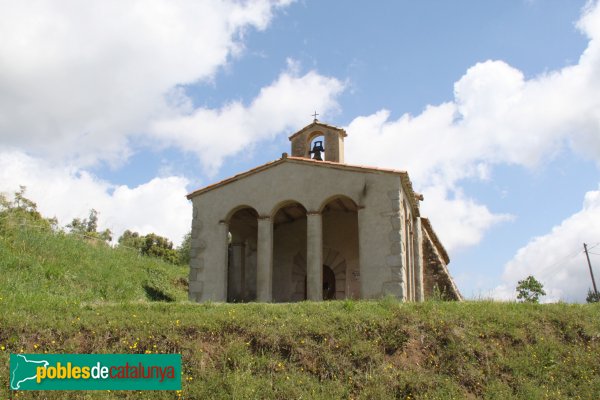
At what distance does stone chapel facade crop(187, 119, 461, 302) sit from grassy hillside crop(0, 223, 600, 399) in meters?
3.19

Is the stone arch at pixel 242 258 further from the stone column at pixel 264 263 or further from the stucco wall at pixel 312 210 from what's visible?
the stone column at pixel 264 263

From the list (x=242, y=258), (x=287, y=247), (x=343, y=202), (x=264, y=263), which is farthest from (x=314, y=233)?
(x=242, y=258)

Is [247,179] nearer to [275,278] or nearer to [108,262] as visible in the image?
[275,278]

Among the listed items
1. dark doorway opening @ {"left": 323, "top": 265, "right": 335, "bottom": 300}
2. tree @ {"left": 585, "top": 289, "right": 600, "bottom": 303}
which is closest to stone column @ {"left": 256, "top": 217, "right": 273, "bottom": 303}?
dark doorway opening @ {"left": 323, "top": 265, "right": 335, "bottom": 300}

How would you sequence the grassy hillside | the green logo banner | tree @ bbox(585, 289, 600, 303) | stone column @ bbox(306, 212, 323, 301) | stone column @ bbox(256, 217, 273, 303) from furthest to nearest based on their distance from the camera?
Answer: tree @ bbox(585, 289, 600, 303) < stone column @ bbox(256, 217, 273, 303) < stone column @ bbox(306, 212, 323, 301) < the grassy hillside < the green logo banner

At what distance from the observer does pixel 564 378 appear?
28.4 feet

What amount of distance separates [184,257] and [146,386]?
23.9 meters

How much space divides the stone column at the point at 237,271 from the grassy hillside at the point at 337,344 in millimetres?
6810

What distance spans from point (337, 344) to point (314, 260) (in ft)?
17.1

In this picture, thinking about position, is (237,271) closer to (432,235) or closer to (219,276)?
(219,276)

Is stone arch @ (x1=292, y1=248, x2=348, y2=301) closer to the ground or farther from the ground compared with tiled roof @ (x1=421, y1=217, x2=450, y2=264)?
closer to the ground

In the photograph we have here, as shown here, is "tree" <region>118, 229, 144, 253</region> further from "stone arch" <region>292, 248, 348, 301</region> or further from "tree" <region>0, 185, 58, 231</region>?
"stone arch" <region>292, 248, 348, 301</region>

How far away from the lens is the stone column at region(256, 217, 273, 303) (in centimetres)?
1434

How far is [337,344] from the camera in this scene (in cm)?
896
